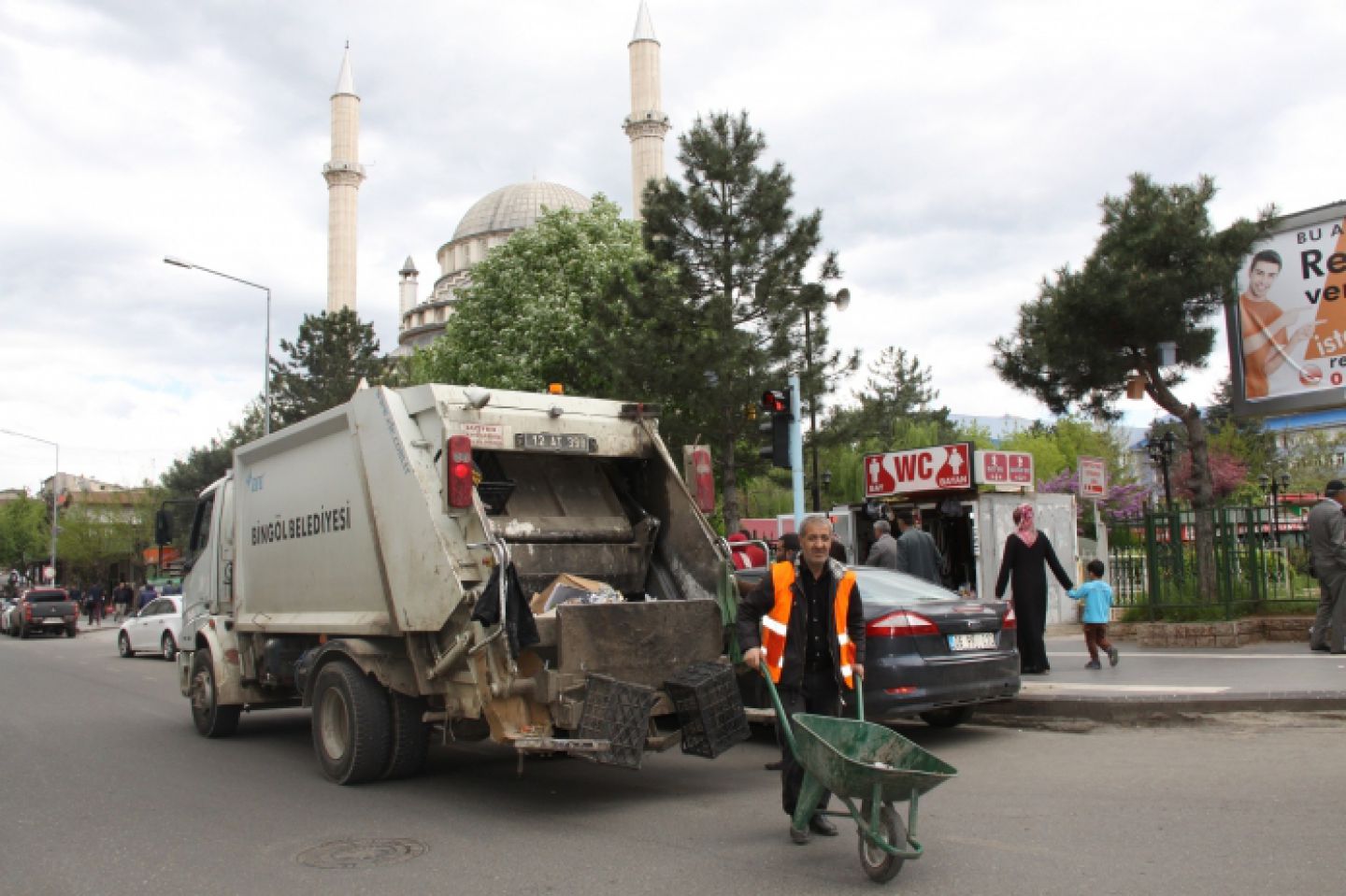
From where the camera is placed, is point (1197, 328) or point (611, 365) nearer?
point (1197, 328)

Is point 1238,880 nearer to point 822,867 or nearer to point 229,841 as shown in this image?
point 822,867

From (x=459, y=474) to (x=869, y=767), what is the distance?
3.31 meters

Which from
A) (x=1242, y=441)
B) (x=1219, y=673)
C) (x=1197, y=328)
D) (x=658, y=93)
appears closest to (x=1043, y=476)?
(x=1242, y=441)

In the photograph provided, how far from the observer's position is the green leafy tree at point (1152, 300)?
14.3 meters

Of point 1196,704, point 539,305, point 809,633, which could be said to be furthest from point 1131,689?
point 539,305

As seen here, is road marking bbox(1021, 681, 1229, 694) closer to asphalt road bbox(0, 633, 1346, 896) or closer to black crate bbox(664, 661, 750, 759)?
asphalt road bbox(0, 633, 1346, 896)

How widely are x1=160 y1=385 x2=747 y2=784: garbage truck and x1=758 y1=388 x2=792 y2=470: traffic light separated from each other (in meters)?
5.44

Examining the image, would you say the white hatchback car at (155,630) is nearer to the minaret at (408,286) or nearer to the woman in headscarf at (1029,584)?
the woman in headscarf at (1029,584)

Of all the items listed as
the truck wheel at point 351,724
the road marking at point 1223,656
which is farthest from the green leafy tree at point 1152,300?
the truck wheel at point 351,724

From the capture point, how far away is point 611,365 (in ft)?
79.6

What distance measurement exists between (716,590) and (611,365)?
16.8m

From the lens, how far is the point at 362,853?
5.79 metres

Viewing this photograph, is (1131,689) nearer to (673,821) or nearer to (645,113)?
(673,821)

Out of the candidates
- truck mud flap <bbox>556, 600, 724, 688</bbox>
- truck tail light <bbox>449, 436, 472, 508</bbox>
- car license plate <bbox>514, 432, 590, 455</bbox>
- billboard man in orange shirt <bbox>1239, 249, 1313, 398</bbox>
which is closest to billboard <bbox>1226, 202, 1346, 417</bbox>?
billboard man in orange shirt <bbox>1239, 249, 1313, 398</bbox>
